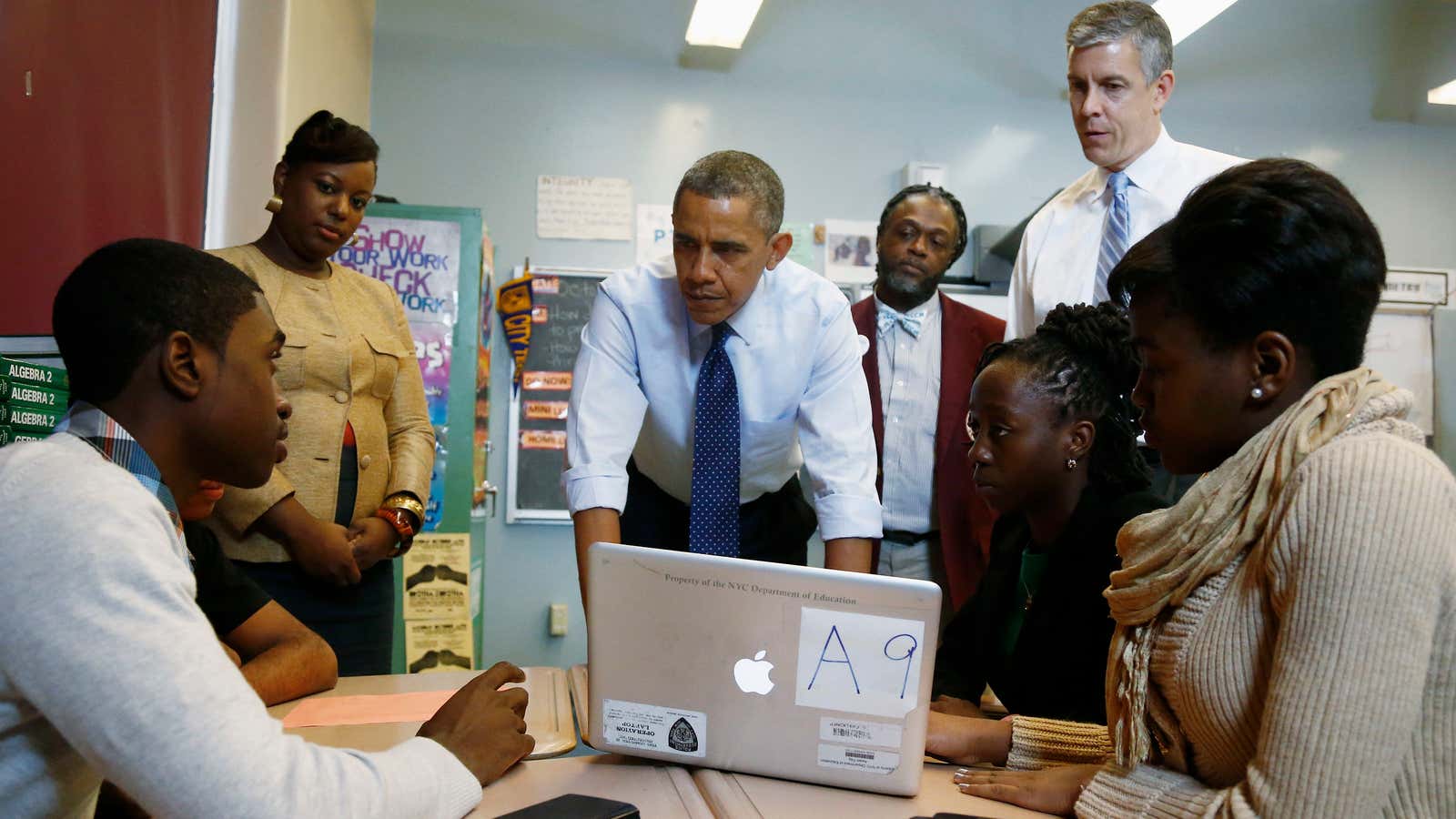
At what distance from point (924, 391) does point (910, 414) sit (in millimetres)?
71

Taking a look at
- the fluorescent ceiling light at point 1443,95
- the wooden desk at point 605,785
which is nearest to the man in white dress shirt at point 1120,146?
the wooden desk at point 605,785

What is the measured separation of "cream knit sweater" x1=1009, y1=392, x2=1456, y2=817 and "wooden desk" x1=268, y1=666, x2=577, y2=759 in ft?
2.34

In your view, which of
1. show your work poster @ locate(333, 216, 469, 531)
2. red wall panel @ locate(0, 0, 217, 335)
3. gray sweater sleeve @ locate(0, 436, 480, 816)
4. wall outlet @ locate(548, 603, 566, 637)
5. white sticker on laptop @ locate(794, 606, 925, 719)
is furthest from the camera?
wall outlet @ locate(548, 603, 566, 637)

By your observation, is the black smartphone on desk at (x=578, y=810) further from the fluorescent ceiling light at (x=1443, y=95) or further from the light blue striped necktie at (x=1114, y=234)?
the fluorescent ceiling light at (x=1443, y=95)

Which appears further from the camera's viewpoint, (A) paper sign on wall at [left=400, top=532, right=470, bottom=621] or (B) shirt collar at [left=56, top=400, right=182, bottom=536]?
(A) paper sign on wall at [left=400, top=532, right=470, bottom=621]

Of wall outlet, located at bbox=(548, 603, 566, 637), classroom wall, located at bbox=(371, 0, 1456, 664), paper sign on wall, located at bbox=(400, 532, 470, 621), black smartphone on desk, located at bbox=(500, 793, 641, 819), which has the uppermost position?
classroom wall, located at bbox=(371, 0, 1456, 664)

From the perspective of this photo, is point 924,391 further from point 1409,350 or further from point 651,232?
point 1409,350

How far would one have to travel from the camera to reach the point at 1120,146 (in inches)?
83.8

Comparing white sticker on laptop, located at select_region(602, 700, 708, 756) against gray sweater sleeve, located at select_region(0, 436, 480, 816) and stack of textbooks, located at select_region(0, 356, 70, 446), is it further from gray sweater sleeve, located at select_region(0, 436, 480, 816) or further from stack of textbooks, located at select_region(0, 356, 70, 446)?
stack of textbooks, located at select_region(0, 356, 70, 446)

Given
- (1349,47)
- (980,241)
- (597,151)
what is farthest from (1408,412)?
(1349,47)

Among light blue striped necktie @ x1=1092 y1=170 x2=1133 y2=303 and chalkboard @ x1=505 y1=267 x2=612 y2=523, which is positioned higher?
light blue striped necktie @ x1=1092 y1=170 x2=1133 y2=303

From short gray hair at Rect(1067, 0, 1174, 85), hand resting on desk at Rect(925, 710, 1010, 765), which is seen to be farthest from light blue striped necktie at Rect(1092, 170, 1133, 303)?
hand resting on desk at Rect(925, 710, 1010, 765)

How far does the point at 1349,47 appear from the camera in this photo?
4.44 meters

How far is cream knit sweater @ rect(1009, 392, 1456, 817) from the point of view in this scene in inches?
31.1
